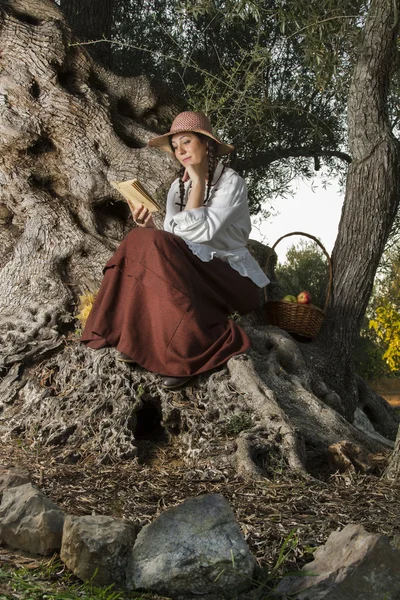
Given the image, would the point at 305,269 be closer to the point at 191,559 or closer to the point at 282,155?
the point at 282,155

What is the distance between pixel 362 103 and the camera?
818cm

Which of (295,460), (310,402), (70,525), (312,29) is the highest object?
(312,29)

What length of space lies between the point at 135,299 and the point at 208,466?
5.17ft

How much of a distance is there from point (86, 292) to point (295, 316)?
2.04m

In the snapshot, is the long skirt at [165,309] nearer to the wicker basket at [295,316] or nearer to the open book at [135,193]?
the open book at [135,193]

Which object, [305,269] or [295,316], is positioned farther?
[305,269]

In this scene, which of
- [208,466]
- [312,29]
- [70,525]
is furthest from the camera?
[312,29]

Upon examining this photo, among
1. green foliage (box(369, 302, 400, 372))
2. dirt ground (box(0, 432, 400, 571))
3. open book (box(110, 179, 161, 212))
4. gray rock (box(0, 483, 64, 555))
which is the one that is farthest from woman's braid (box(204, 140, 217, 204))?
green foliage (box(369, 302, 400, 372))

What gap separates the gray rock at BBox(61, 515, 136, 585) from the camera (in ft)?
11.2

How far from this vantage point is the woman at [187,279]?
20.6ft

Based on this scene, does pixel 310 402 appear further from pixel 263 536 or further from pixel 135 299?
pixel 263 536

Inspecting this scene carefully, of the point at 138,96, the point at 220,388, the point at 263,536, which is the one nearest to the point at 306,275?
the point at 138,96

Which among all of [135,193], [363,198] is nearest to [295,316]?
[363,198]

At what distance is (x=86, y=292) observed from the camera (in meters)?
7.58
